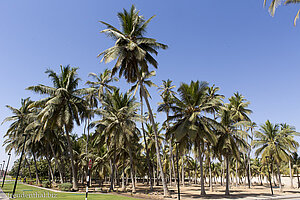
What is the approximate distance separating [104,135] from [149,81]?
33.6 ft

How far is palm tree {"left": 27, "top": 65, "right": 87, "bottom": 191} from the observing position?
2758 cm

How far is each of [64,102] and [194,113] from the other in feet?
57.6

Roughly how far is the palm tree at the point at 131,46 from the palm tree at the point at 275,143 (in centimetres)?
→ 1899

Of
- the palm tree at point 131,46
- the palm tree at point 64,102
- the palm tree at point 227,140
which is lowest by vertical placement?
the palm tree at point 227,140

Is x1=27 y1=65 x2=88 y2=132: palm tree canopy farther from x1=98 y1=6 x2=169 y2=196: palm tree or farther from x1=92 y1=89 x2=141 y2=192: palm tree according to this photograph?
x1=98 y1=6 x2=169 y2=196: palm tree

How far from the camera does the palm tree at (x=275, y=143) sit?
31306 mm

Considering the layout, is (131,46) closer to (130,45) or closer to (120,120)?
(130,45)

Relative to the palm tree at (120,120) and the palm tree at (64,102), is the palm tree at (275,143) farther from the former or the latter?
the palm tree at (64,102)

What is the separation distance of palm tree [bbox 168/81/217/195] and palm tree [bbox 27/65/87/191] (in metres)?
13.3

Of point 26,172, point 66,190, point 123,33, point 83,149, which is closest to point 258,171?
point 83,149

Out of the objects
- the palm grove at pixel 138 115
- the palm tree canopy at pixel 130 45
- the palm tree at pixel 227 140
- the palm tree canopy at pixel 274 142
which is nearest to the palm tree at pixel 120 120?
the palm grove at pixel 138 115

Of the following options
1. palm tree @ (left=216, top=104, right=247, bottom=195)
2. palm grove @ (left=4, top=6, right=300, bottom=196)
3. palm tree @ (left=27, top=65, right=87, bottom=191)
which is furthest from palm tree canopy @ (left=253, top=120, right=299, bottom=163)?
palm tree @ (left=27, top=65, right=87, bottom=191)

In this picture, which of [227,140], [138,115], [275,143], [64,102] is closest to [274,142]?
[275,143]

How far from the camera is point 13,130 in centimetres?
4412
